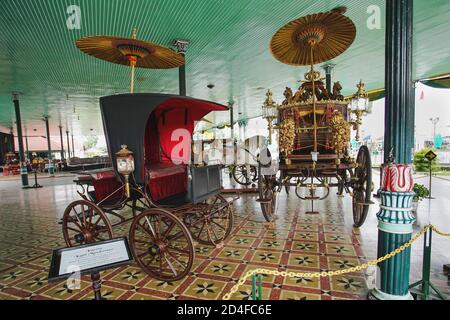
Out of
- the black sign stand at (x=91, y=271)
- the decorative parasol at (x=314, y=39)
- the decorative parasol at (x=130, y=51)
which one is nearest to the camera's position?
the black sign stand at (x=91, y=271)

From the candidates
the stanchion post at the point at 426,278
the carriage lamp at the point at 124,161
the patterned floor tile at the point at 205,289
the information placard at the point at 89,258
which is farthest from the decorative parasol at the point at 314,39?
the information placard at the point at 89,258

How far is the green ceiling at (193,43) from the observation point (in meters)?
4.06

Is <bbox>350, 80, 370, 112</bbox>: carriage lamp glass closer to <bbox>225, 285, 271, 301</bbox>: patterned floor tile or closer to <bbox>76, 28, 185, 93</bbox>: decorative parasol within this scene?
<bbox>76, 28, 185, 93</bbox>: decorative parasol

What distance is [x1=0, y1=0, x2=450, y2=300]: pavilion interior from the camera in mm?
2283

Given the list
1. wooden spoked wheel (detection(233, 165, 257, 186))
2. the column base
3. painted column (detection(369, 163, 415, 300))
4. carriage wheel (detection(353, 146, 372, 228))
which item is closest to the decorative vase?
painted column (detection(369, 163, 415, 300))

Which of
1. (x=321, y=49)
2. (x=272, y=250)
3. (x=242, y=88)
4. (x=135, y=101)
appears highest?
(x=242, y=88)

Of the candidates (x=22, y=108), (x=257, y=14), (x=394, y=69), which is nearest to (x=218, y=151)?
(x=257, y=14)

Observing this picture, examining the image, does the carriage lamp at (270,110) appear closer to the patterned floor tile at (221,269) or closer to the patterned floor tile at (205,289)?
the patterned floor tile at (221,269)

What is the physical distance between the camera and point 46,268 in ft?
8.92

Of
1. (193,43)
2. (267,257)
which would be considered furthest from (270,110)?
(193,43)

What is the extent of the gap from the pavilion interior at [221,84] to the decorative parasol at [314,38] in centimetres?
125

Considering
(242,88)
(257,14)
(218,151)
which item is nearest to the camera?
(257,14)

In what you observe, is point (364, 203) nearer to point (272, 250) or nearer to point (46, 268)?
point (272, 250)
